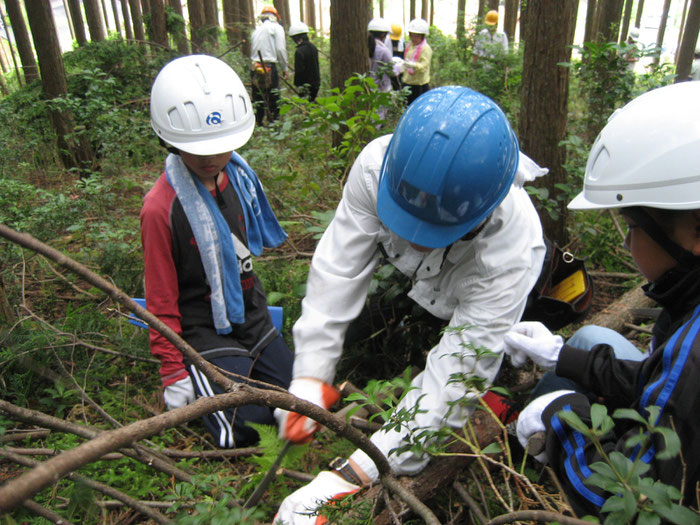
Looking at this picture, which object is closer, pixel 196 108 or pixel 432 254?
pixel 432 254

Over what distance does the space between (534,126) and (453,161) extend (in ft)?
8.38

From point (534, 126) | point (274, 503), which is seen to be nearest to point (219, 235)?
point (274, 503)

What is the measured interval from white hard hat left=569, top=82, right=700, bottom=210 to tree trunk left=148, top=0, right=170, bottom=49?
30.1 feet

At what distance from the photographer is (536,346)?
5.94ft

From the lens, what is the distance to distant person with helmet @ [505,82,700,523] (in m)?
1.25

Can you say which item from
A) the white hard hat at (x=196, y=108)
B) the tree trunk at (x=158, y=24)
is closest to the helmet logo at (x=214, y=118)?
the white hard hat at (x=196, y=108)

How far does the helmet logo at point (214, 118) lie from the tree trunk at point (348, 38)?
300 cm

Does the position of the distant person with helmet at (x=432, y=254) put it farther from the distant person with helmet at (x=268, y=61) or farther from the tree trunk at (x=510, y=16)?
the tree trunk at (x=510, y=16)

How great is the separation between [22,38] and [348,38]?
6.77 meters

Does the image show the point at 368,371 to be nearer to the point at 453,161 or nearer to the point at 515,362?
the point at 515,362

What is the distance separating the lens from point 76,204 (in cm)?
386

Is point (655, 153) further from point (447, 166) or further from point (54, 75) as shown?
point (54, 75)

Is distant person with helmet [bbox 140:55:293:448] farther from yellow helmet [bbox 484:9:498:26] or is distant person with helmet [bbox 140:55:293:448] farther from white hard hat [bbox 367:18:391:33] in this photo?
yellow helmet [bbox 484:9:498:26]

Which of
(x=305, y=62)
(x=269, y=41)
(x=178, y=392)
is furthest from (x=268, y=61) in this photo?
(x=178, y=392)
